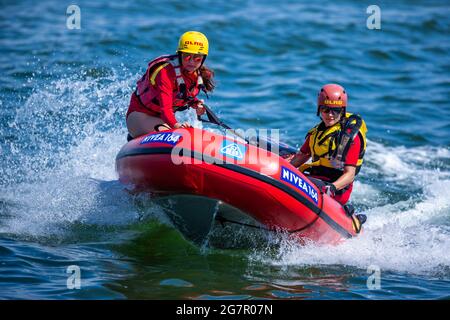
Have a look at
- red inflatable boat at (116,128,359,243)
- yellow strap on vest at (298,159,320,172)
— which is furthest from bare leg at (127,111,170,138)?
yellow strap on vest at (298,159,320,172)

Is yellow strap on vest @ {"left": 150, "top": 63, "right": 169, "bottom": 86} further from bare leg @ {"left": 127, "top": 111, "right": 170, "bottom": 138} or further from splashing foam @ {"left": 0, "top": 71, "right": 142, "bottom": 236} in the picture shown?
splashing foam @ {"left": 0, "top": 71, "right": 142, "bottom": 236}

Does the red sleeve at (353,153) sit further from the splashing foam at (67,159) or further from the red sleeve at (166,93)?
the splashing foam at (67,159)

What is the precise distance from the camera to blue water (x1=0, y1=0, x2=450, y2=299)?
652 cm

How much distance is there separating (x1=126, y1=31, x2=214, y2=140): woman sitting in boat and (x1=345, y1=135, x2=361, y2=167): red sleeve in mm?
1604

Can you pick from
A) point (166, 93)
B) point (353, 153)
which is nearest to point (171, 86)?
point (166, 93)

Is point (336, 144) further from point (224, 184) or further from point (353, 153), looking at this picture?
point (224, 184)

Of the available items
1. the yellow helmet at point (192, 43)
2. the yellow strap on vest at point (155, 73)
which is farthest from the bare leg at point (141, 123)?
the yellow helmet at point (192, 43)

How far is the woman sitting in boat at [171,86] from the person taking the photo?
7003 millimetres

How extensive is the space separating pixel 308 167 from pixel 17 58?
25.9 ft

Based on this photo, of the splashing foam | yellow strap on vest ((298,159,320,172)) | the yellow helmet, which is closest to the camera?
the yellow helmet

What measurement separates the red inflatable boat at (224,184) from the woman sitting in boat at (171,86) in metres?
0.57

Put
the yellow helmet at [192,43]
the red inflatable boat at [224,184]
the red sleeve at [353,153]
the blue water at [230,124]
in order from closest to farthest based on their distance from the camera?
the red inflatable boat at [224,184] → the blue water at [230,124] → the yellow helmet at [192,43] → the red sleeve at [353,153]
